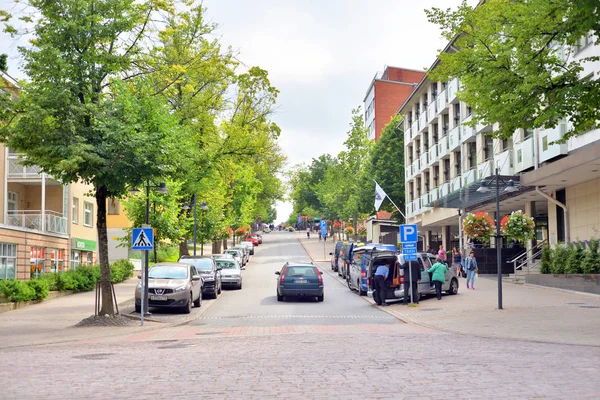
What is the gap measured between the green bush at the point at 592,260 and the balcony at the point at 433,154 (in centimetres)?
2565

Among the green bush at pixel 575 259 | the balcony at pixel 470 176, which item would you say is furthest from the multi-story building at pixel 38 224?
the balcony at pixel 470 176

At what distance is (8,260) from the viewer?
103ft

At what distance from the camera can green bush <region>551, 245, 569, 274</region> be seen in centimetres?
2675

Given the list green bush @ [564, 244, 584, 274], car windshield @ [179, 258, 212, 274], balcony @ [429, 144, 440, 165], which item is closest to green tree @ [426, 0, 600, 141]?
green bush @ [564, 244, 584, 274]

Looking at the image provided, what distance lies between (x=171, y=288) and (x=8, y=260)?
527 inches

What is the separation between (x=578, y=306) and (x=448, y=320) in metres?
4.60

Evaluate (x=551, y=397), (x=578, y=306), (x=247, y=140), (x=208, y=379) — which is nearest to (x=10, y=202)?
(x=247, y=140)

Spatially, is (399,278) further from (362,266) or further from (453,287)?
(362,266)

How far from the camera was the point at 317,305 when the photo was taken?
25.2 meters

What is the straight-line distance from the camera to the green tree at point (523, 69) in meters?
14.9

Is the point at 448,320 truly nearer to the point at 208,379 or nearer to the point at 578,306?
the point at 578,306

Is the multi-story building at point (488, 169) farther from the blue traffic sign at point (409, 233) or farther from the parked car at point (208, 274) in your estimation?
the parked car at point (208, 274)

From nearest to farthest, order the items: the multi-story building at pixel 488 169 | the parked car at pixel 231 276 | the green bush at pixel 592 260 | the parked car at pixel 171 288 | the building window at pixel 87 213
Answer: the parked car at pixel 171 288 < the green bush at pixel 592 260 < the multi-story building at pixel 488 169 < the parked car at pixel 231 276 < the building window at pixel 87 213

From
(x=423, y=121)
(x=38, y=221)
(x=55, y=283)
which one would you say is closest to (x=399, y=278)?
(x=55, y=283)
